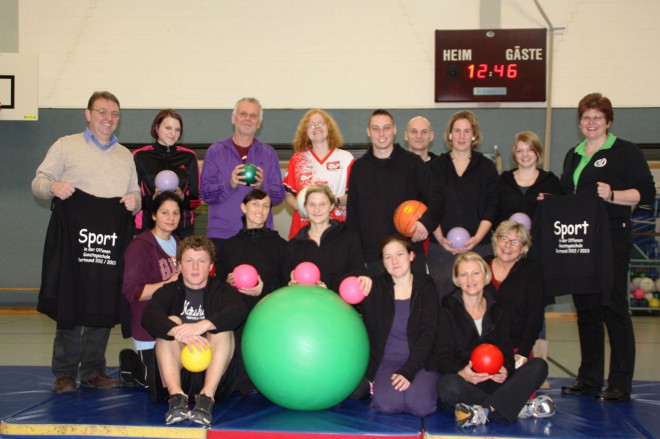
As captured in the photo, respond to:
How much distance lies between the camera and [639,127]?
29.3 feet

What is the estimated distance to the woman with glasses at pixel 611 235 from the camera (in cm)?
429

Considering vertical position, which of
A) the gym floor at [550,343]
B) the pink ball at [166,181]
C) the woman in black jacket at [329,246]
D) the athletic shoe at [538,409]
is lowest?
the gym floor at [550,343]

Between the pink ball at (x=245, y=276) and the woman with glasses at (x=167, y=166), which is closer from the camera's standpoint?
the pink ball at (x=245, y=276)

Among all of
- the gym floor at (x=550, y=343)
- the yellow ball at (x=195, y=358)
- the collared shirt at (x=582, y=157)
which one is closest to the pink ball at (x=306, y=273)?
the yellow ball at (x=195, y=358)

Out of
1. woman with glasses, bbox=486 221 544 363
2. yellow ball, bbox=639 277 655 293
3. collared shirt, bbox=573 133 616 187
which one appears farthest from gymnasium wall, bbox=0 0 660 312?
woman with glasses, bbox=486 221 544 363

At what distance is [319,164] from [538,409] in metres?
2.44

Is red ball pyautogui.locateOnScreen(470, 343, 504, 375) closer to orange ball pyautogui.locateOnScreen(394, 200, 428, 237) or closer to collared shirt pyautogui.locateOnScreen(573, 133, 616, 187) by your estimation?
orange ball pyautogui.locateOnScreen(394, 200, 428, 237)

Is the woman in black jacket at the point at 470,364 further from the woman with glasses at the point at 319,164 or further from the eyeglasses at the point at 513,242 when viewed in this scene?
the woman with glasses at the point at 319,164

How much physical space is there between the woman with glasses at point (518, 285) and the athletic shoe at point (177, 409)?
2.14 metres

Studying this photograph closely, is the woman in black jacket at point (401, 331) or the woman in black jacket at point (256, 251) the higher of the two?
the woman in black jacket at point (256, 251)

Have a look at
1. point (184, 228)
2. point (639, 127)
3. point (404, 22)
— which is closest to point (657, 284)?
point (639, 127)

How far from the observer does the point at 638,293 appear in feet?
30.2

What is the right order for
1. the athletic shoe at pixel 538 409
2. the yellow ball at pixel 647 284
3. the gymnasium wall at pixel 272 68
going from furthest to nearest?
the yellow ball at pixel 647 284, the gymnasium wall at pixel 272 68, the athletic shoe at pixel 538 409

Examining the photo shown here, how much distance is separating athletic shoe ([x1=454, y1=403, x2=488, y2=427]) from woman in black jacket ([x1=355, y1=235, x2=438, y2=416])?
0.26m
